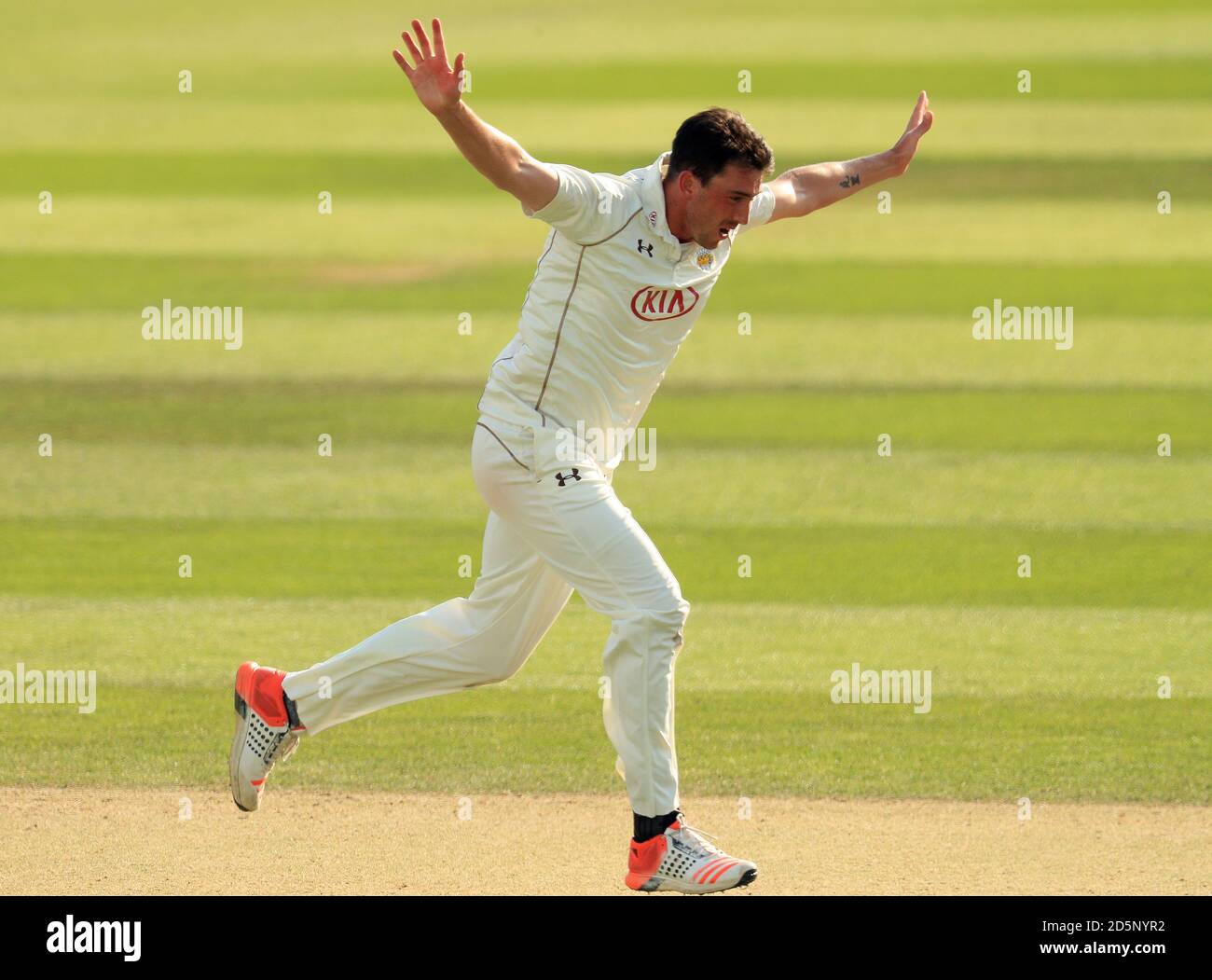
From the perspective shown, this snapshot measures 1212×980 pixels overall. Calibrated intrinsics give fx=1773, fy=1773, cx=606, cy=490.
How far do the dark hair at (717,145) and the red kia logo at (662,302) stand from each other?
1.13 feet

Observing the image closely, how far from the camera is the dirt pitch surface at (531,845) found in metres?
5.46

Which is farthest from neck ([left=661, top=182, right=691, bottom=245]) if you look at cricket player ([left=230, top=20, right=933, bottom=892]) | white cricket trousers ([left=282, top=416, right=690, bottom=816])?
white cricket trousers ([left=282, top=416, right=690, bottom=816])

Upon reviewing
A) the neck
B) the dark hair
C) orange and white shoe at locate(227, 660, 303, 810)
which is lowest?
orange and white shoe at locate(227, 660, 303, 810)

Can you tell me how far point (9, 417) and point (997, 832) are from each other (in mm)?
8162

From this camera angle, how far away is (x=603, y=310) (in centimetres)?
531

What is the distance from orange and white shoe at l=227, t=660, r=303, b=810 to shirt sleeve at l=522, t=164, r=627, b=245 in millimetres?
1877

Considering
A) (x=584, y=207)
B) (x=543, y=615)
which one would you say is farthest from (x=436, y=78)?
(x=543, y=615)

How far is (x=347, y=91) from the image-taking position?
66.9ft

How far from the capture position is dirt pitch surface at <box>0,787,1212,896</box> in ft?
17.9

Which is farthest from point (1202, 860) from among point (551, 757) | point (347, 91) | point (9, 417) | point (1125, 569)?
point (347, 91)

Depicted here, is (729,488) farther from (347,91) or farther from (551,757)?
(347,91)

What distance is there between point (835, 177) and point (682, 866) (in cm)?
252

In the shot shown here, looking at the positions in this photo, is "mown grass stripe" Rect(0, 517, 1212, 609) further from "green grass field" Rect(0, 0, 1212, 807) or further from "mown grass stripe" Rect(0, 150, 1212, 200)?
"mown grass stripe" Rect(0, 150, 1212, 200)

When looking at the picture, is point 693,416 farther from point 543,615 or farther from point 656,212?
point 656,212
